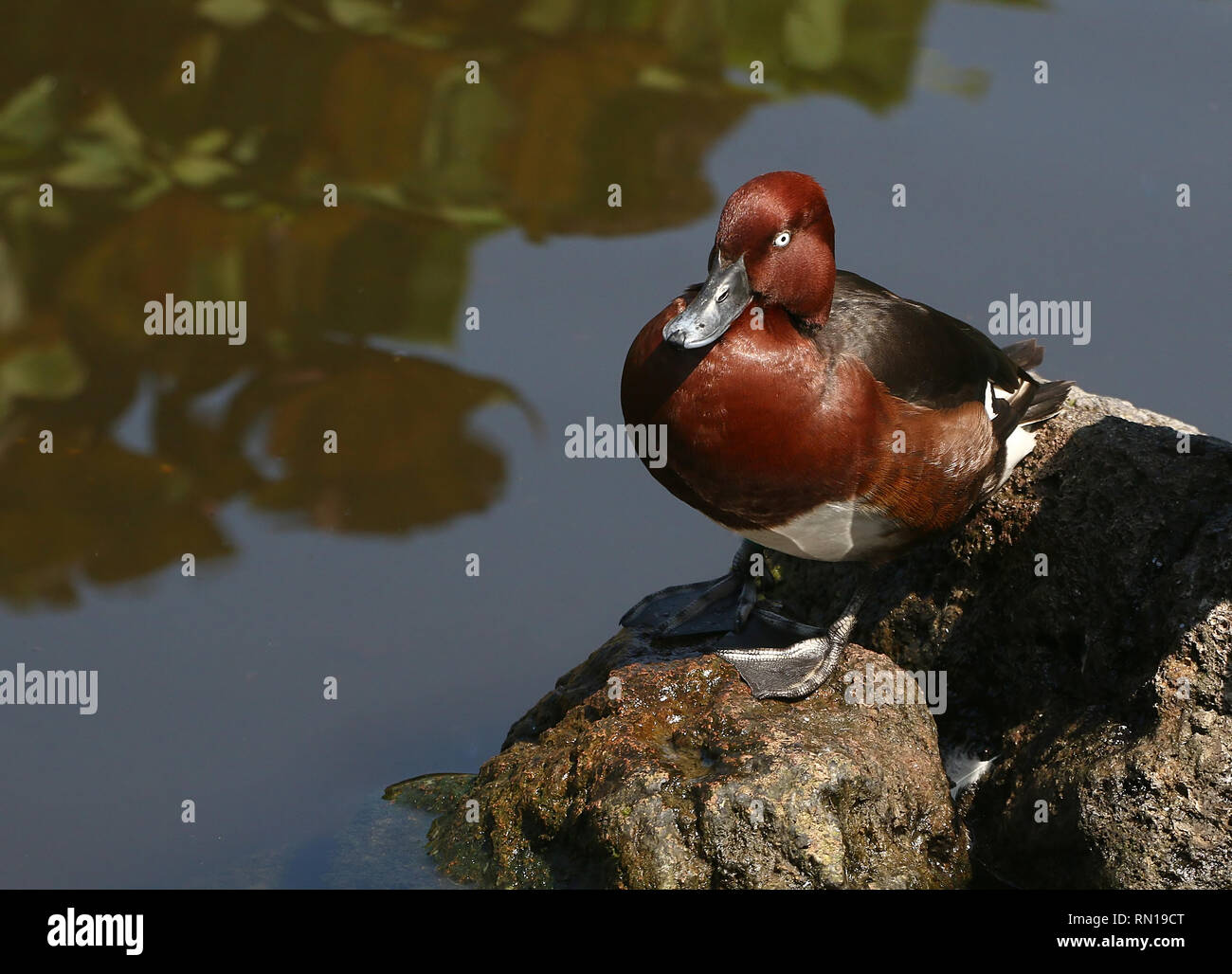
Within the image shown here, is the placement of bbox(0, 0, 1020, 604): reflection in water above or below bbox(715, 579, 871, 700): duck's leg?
above

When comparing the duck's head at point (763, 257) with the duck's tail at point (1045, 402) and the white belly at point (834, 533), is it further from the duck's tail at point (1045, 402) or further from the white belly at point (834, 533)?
the duck's tail at point (1045, 402)

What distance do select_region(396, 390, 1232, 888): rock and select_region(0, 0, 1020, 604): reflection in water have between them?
2.02 meters

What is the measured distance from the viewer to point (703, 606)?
17.4 feet

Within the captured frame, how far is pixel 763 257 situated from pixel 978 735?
1.80m

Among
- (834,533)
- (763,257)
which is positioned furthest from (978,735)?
(763,257)

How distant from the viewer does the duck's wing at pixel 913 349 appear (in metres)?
4.76

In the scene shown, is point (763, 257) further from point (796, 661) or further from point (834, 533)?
point (796, 661)

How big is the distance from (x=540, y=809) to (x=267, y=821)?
110cm

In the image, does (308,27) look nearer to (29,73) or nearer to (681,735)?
(29,73)

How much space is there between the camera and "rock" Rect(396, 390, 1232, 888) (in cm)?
413

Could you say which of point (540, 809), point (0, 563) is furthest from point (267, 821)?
point (0, 563)

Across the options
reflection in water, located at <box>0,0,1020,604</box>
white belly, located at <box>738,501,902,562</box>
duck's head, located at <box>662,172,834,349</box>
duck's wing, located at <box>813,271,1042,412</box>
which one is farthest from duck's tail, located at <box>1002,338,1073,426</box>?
reflection in water, located at <box>0,0,1020,604</box>

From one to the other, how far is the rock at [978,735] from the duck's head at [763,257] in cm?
106

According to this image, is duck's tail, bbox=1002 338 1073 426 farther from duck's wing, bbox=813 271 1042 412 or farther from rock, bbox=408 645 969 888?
rock, bbox=408 645 969 888
